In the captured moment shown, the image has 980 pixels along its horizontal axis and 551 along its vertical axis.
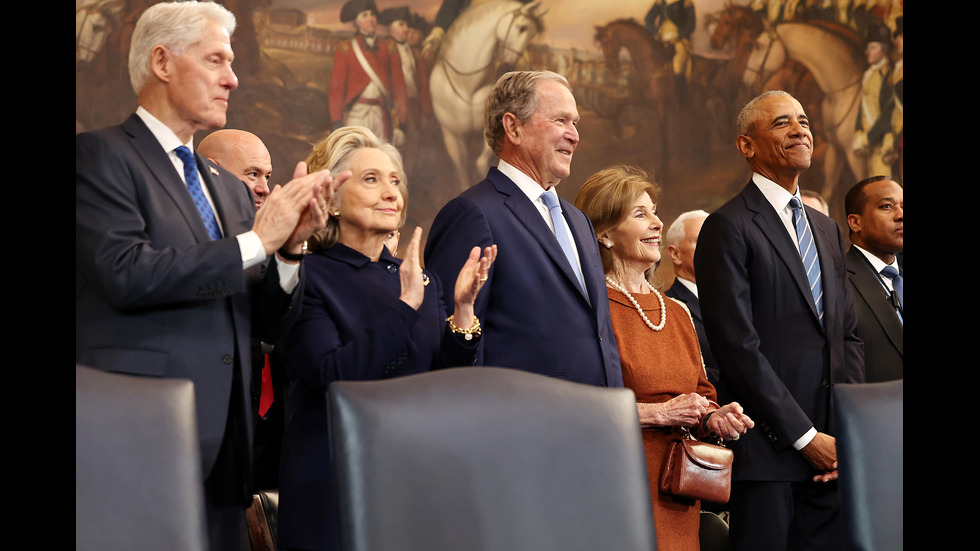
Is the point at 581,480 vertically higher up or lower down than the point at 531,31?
lower down

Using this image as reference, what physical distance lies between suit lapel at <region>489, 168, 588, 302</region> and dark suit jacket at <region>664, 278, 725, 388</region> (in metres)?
1.02

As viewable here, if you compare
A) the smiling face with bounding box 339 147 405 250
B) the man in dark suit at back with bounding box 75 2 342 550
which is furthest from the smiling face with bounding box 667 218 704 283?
the man in dark suit at back with bounding box 75 2 342 550

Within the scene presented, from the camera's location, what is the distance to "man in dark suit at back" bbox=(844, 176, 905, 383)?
145 inches

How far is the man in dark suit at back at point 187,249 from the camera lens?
81.4 inches

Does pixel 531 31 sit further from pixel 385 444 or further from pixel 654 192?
pixel 385 444

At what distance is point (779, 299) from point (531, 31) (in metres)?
5.64

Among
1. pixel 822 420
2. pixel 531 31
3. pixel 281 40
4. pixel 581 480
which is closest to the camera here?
pixel 581 480

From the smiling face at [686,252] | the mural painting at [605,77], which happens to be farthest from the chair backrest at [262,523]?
the mural painting at [605,77]

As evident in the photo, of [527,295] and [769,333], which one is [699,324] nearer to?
[769,333]

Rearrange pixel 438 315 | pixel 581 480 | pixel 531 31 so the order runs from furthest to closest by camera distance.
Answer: pixel 531 31, pixel 438 315, pixel 581 480

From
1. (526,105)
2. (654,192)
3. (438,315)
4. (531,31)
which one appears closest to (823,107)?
(531,31)
